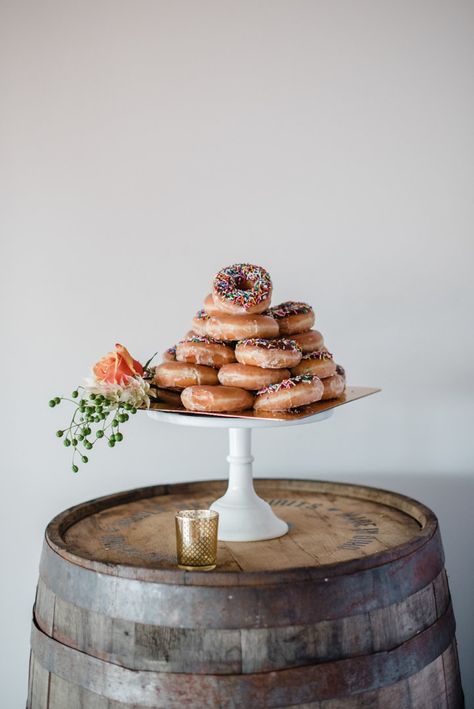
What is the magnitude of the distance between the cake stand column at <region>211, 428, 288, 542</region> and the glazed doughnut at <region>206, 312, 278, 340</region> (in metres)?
0.25

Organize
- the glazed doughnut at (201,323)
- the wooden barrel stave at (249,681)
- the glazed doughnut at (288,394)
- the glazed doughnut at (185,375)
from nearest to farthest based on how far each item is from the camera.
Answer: the wooden barrel stave at (249,681) < the glazed doughnut at (288,394) < the glazed doughnut at (185,375) < the glazed doughnut at (201,323)

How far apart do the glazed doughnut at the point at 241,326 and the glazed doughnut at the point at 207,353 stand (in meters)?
0.03

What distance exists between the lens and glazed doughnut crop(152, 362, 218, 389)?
181 cm

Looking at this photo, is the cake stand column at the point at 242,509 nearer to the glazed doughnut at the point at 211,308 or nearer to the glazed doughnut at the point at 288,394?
the glazed doughnut at the point at 288,394

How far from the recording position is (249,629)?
1.43 m

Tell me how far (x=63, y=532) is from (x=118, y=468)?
26.1 inches

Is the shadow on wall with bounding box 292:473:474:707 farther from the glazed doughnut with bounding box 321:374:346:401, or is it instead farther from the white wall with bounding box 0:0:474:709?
the glazed doughnut with bounding box 321:374:346:401

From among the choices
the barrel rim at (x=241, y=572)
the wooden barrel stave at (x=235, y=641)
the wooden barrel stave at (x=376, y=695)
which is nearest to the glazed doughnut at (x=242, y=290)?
the barrel rim at (x=241, y=572)

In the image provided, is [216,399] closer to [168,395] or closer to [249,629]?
→ [168,395]

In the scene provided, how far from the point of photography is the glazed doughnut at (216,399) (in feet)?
5.65

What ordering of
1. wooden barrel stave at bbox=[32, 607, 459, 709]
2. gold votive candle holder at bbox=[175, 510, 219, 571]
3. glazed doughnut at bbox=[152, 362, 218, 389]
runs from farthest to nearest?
glazed doughnut at bbox=[152, 362, 218, 389] < gold votive candle holder at bbox=[175, 510, 219, 571] < wooden barrel stave at bbox=[32, 607, 459, 709]

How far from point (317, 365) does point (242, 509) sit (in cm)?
41

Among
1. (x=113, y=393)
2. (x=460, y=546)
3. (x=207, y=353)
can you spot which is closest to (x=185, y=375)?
(x=207, y=353)

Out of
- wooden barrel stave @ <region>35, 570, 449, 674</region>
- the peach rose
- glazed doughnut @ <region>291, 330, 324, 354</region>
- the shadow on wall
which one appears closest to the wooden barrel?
wooden barrel stave @ <region>35, 570, 449, 674</region>
